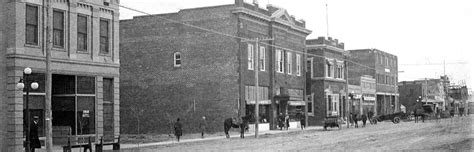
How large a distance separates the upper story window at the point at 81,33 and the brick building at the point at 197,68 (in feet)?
58.6

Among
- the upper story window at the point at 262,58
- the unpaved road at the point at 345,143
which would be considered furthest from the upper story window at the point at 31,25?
the upper story window at the point at 262,58

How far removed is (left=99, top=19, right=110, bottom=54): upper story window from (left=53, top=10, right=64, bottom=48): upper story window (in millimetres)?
3014

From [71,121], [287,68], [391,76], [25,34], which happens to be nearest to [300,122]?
[287,68]

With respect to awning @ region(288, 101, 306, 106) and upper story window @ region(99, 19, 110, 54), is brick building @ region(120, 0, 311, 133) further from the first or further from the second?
upper story window @ region(99, 19, 110, 54)

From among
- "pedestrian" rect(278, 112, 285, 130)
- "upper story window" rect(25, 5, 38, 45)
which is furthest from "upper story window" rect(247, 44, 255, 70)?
"upper story window" rect(25, 5, 38, 45)

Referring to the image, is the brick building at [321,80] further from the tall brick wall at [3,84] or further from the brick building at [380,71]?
the tall brick wall at [3,84]

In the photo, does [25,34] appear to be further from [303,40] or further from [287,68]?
[303,40]

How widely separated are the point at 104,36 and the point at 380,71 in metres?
63.8

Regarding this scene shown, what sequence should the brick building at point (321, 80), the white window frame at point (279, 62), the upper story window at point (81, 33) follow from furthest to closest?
the brick building at point (321, 80) < the white window frame at point (279, 62) < the upper story window at point (81, 33)

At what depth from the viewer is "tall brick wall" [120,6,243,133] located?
1922 inches

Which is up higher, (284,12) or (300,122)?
(284,12)

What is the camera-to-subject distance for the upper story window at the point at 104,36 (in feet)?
110

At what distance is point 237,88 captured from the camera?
48438 millimetres

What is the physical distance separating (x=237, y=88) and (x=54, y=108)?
19.3 metres
